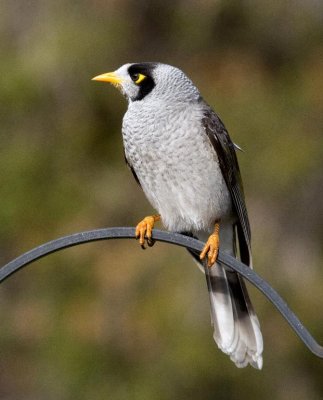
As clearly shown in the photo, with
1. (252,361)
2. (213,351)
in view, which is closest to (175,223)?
(252,361)

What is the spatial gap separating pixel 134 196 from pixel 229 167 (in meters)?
4.57

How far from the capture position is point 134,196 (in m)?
10.2

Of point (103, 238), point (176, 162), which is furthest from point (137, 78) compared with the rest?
point (103, 238)

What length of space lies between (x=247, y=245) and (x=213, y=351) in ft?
11.5

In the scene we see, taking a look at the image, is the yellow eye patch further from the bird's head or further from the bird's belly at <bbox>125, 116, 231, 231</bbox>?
the bird's belly at <bbox>125, 116, 231, 231</bbox>

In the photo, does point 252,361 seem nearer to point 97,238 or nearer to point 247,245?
point 247,245

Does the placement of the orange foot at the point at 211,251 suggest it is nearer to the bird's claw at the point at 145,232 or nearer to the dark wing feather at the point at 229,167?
the bird's claw at the point at 145,232

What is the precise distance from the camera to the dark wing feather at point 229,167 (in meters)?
5.53

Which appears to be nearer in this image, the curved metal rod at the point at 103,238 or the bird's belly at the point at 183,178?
Answer: the curved metal rod at the point at 103,238

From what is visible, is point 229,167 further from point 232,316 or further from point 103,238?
point 103,238

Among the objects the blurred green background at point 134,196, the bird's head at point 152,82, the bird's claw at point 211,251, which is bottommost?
the blurred green background at point 134,196

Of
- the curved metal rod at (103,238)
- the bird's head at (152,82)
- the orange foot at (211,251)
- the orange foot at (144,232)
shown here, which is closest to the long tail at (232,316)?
the orange foot at (211,251)

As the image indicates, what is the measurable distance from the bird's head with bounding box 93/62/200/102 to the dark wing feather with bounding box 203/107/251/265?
0.52 ft

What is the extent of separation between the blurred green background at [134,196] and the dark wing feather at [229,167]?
3.27 m
